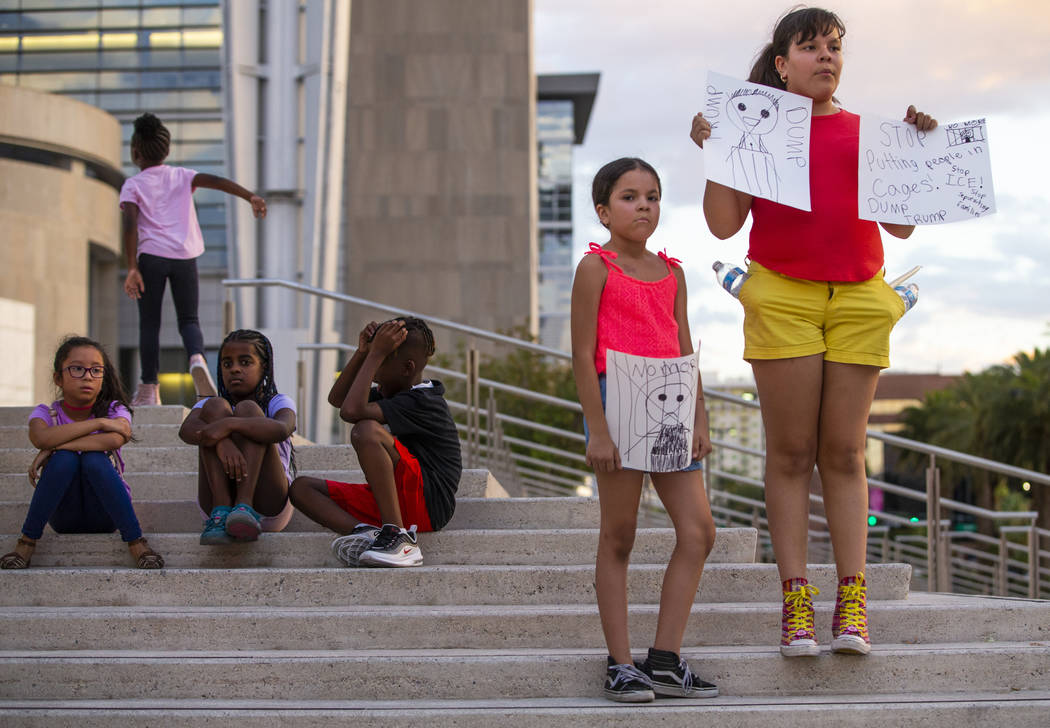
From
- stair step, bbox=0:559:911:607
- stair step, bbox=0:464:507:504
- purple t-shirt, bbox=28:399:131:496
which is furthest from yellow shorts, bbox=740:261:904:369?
purple t-shirt, bbox=28:399:131:496

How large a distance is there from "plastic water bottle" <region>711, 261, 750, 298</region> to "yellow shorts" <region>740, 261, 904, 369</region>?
12 centimetres

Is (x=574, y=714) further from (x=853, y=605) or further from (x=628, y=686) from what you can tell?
(x=853, y=605)

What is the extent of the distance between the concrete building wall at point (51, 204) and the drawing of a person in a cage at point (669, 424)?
27870mm

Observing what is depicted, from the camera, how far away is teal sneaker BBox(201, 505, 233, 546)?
15.0ft

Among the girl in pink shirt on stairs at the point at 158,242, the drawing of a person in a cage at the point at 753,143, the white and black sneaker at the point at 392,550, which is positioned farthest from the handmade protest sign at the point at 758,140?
the girl in pink shirt on stairs at the point at 158,242

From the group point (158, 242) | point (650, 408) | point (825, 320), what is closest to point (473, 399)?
point (158, 242)

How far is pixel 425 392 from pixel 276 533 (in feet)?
2.87

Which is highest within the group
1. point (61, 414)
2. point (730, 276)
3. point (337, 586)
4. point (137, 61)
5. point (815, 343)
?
point (137, 61)

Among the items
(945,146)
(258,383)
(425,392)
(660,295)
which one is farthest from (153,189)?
(945,146)

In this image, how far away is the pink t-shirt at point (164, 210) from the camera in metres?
6.90

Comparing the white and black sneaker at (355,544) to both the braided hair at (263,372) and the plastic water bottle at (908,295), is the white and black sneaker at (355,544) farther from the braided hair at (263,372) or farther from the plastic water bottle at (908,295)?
the plastic water bottle at (908,295)

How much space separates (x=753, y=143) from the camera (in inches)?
149

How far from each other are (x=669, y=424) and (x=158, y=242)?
4.26m

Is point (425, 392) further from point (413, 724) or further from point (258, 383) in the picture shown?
point (413, 724)
